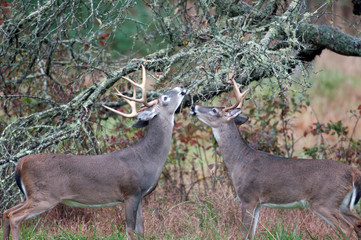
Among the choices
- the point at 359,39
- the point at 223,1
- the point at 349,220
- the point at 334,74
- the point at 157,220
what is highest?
the point at 223,1

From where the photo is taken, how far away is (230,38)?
5.50 meters

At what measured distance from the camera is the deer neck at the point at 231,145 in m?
6.09

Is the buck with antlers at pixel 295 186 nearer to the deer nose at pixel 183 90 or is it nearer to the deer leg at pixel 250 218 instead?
the deer leg at pixel 250 218

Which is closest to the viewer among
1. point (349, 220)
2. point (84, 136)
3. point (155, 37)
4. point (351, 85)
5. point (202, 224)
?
point (349, 220)

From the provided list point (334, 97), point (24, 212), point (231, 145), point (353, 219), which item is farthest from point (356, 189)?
point (334, 97)

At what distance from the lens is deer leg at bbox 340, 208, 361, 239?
17.6 feet

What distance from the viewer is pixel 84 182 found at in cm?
551

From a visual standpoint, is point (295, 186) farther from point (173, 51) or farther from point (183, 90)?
point (173, 51)

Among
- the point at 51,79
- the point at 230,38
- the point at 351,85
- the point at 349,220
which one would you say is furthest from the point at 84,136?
the point at 351,85

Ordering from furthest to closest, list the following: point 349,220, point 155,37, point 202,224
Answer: point 155,37 < point 202,224 < point 349,220

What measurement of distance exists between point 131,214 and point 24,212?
0.95m

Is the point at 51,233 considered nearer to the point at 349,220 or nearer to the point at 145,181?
the point at 145,181

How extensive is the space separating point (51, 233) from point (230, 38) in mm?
2490

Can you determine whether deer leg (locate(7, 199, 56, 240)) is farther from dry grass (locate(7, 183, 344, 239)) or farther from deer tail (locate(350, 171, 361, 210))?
deer tail (locate(350, 171, 361, 210))
